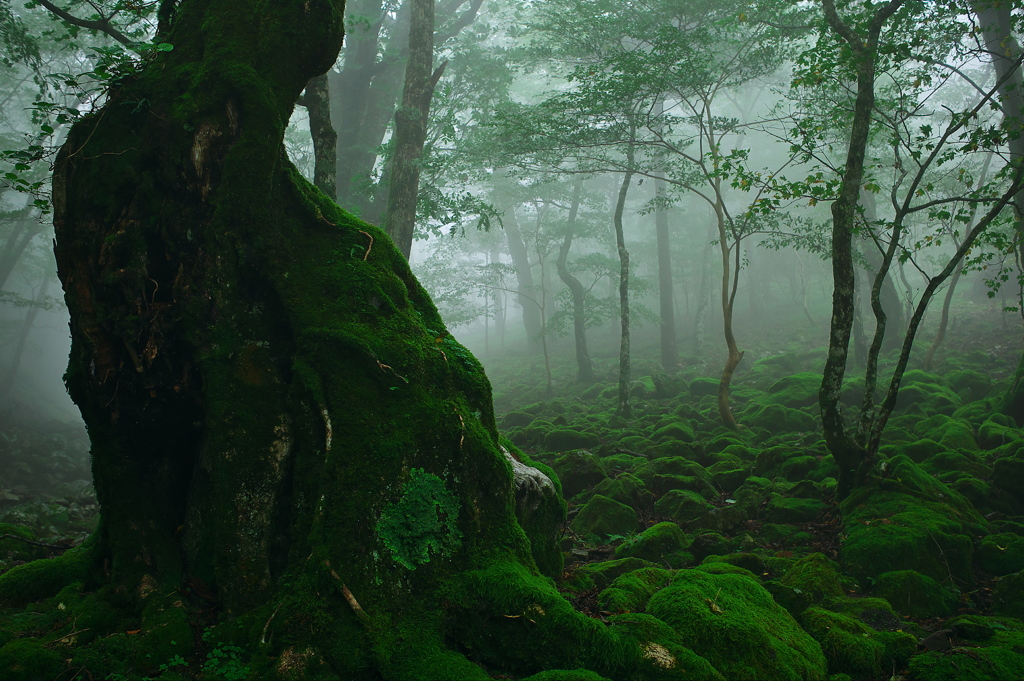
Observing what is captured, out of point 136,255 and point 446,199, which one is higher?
point 446,199

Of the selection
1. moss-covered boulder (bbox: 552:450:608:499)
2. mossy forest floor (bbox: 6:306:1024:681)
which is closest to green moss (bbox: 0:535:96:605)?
mossy forest floor (bbox: 6:306:1024:681)

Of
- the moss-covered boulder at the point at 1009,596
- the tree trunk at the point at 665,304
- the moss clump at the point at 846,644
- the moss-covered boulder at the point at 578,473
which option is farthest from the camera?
the tree trunk at the point at 665,304

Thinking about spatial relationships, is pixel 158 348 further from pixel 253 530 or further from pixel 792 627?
pixel 792 627

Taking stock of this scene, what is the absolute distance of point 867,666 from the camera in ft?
12.3

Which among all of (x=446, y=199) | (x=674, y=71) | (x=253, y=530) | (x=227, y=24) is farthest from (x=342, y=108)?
(x=253, y=530)

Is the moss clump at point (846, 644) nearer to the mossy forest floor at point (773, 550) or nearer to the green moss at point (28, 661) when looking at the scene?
the mossy forest floor at point (773, 550)

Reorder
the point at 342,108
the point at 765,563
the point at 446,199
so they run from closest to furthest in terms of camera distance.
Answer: the point at 765,563
the point at 446,199
the point at 342,108

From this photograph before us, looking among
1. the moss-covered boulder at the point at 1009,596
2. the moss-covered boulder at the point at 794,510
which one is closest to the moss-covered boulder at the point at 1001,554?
the moss-covered boulder at the point at 1009,596

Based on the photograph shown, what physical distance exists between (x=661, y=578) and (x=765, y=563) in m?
1.35

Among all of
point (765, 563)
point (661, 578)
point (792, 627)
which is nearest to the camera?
point (792, 627)

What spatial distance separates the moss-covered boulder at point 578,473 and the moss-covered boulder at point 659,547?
1862 mm

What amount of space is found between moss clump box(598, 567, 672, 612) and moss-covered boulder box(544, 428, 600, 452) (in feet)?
18.5

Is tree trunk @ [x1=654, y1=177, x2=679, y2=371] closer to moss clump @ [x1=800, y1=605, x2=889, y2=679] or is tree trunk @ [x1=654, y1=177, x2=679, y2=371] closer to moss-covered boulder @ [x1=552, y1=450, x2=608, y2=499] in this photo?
moss-covered boulder @ [x1=552, y1=450, x2=608, y2=499]

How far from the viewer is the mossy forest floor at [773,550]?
11.6 feet
